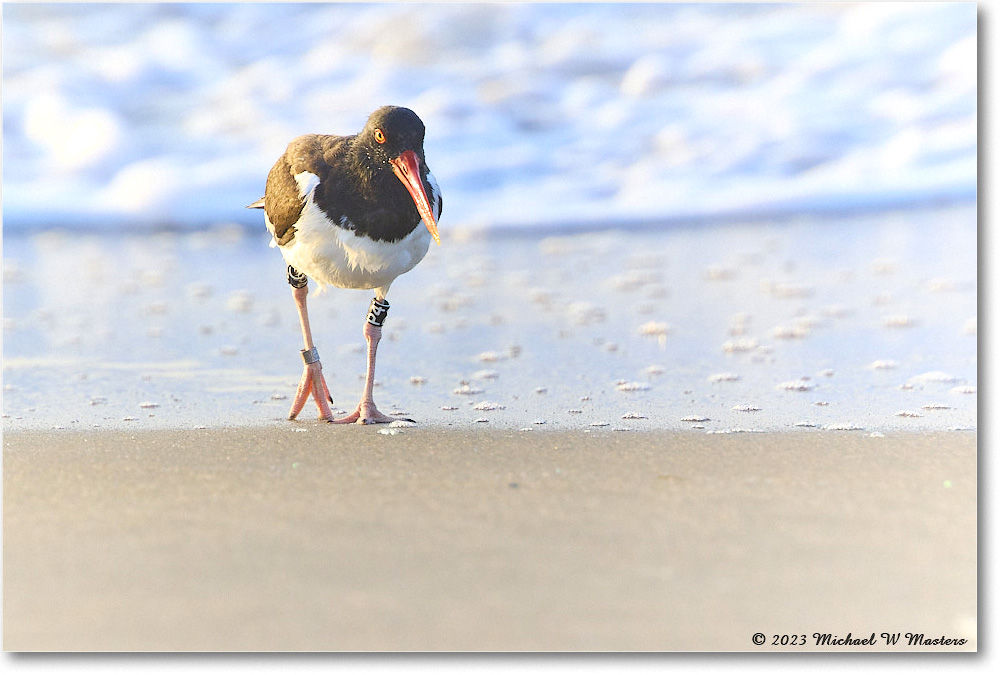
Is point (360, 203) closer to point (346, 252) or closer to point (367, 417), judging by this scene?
point (346, 252)

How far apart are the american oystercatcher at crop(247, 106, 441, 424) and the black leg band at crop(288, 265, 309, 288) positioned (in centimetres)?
29

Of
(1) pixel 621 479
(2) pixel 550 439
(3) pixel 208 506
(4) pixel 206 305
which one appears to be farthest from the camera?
(4) pixel 206 305

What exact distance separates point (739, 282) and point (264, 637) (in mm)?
5328

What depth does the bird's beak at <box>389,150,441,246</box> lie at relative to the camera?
375 cm

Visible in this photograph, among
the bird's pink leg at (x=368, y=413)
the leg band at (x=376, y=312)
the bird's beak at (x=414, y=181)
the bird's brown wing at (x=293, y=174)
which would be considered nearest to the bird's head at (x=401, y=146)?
the bird's beak at (x=414, y=181)

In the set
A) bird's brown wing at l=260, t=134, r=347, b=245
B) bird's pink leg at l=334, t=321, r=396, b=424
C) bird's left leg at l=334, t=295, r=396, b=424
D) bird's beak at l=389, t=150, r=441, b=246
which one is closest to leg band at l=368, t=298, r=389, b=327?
bird's left leg at l=334, t=295, r=396, b=424

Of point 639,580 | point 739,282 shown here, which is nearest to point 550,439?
point 639,580

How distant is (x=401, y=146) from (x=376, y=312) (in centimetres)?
85

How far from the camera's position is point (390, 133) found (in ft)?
12.4

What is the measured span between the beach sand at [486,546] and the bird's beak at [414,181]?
93cm

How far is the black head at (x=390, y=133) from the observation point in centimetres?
377

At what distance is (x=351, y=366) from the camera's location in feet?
17.1

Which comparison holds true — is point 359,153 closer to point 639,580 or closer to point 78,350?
point 639,580

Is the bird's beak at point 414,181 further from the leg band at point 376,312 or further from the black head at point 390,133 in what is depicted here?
the leg band at point 376,312
